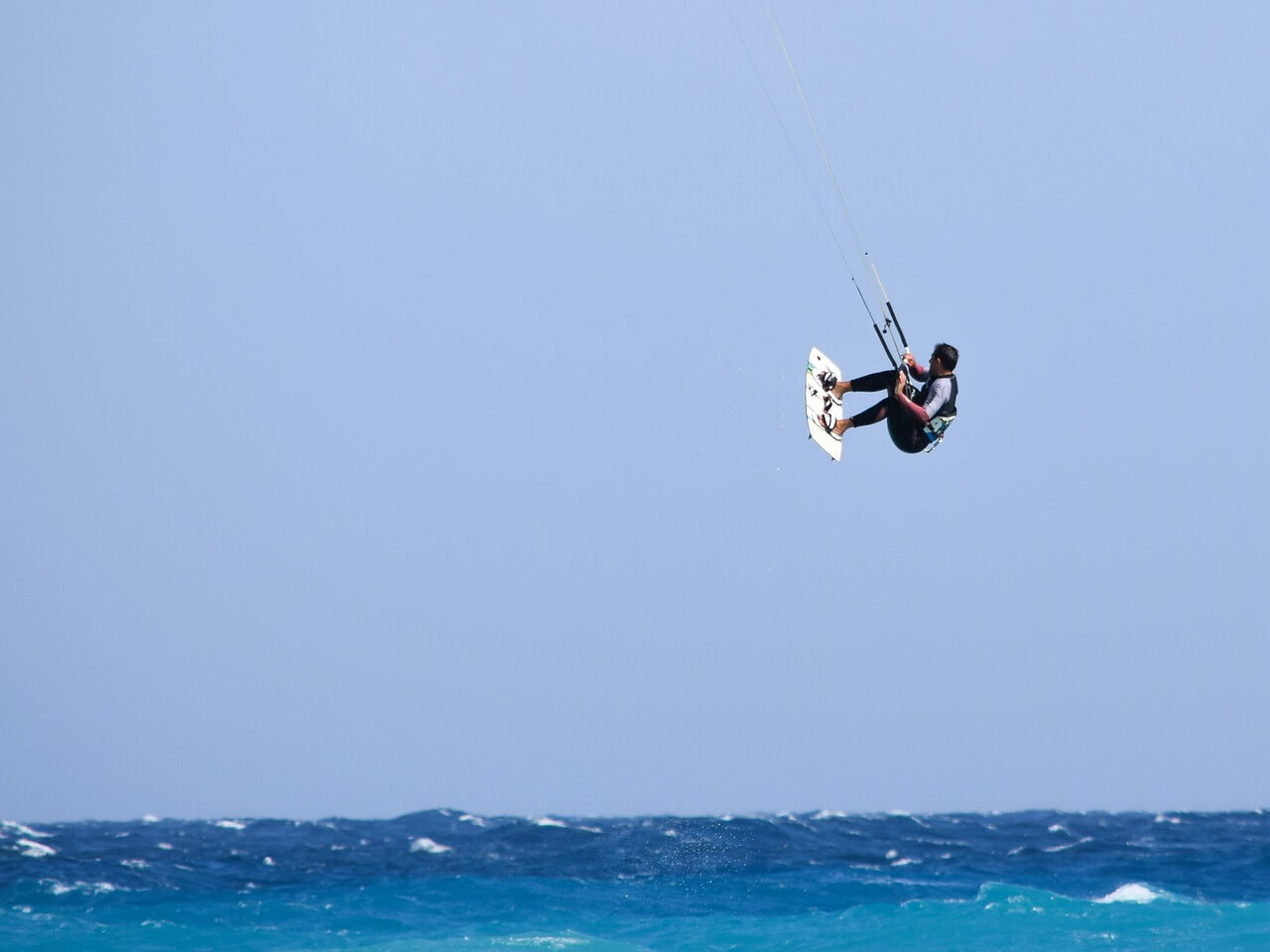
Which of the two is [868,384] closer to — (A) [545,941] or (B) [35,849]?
(A) [545,941]

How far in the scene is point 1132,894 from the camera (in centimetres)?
2283

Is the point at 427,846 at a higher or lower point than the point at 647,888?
higher

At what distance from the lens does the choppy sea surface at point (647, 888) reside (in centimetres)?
2028

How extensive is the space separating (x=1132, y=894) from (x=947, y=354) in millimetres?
12786

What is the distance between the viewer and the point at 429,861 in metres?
27.9

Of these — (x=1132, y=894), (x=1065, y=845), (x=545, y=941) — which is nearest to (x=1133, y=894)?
(x=1132, y=894)

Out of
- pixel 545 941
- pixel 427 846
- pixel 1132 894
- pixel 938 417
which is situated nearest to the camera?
pixel 938 417

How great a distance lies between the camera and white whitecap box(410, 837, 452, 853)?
29547mm

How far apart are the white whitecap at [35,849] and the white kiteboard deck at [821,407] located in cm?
2059

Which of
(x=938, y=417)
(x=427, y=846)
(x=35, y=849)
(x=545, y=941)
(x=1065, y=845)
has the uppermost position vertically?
(x=938, y=417)

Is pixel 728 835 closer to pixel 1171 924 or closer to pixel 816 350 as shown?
pixel 1171 924

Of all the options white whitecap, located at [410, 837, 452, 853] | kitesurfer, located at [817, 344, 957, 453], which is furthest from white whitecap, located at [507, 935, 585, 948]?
kitesurfer, located at [817, 344, 957, 453]

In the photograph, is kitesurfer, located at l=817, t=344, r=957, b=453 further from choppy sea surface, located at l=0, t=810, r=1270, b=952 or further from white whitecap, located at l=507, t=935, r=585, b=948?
white whitecap, located at l=507, t=935, r=585, b=948

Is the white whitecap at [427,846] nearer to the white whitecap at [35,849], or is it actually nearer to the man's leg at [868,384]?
the white whitecap at [35,849]
